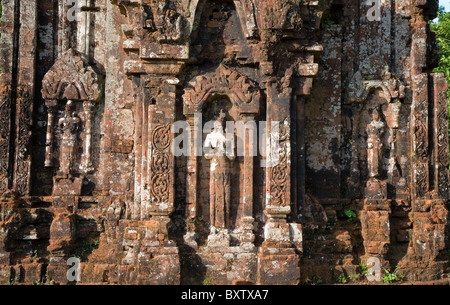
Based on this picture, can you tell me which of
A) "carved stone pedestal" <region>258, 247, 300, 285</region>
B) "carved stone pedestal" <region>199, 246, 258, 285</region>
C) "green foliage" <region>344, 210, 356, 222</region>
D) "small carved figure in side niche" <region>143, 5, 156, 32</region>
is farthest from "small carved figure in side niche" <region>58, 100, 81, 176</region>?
"green foliage" <region>344, 210, 356, 222</region>

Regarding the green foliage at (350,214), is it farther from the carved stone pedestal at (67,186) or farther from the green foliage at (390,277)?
the carved stone pedestal at (67,186)

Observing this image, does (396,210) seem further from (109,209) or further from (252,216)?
(109,209)

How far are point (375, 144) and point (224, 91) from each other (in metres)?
3.51

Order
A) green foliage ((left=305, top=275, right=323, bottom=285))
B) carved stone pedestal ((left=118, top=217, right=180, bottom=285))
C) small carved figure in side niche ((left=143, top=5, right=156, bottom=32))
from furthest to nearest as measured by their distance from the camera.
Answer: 1. small carved figure in side niche ((left=143, top=5, right=156, bottom=32))
2. green foliage ((left=305, top=275, right=323, bottom=285))
3. carved stone pedestal ((left=118, top=217, right=180, bottom=285))

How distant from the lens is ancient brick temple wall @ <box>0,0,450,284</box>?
11.0 metres

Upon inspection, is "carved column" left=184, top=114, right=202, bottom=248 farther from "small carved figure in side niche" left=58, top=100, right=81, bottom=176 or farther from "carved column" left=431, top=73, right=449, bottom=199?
"carved column" left=431, top=73, right=449, bottom=199

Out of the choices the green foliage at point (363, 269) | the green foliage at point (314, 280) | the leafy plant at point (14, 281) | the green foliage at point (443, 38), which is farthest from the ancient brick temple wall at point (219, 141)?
the green foliage at point (443, 38)

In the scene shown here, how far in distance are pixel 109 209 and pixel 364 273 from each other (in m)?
5.27

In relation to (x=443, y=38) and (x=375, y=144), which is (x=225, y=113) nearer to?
(x=375, y=144)

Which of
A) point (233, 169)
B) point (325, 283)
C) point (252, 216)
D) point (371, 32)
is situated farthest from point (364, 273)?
→ point (371, 32)

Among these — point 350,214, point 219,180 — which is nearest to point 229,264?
point 219,180

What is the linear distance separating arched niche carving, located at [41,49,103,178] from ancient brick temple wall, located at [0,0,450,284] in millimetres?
31

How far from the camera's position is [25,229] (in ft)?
39.9

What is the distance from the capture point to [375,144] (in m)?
12.3
